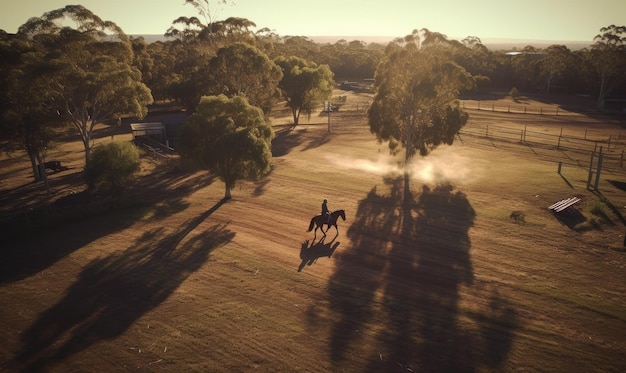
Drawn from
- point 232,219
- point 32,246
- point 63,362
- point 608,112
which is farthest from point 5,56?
point 608,112

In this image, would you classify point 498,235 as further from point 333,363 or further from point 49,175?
point 49,175

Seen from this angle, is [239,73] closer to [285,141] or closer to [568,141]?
[285,141]

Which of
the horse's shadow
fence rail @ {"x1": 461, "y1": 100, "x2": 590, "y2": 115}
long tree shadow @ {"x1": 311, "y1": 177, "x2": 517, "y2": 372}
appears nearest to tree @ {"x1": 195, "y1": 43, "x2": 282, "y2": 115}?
long tree shadow @ {"x1": 311, "y1": 177, "x2": 517, "y2": 372}

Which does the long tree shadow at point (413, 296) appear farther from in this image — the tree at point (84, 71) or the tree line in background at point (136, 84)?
the tree at point (84, 71)

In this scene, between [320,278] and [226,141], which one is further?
Result: [226,141]

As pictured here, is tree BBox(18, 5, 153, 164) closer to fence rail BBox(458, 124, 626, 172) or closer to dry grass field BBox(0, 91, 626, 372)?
dry grass field BBox(0, 91, 626, 372)

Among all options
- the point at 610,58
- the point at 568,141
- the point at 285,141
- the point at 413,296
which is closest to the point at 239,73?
the point at 285,141
